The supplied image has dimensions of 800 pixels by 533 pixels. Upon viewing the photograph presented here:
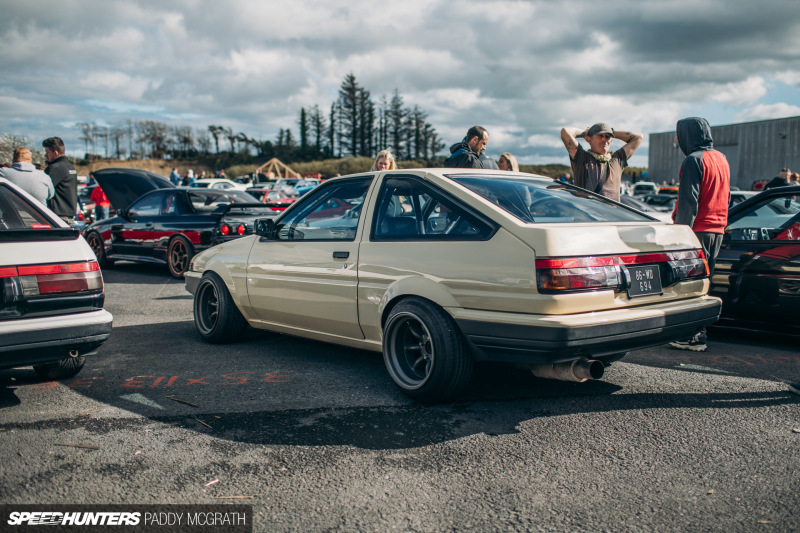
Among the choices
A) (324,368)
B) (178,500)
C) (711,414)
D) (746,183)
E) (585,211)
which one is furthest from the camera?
(746,183)

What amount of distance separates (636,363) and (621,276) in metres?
1.61

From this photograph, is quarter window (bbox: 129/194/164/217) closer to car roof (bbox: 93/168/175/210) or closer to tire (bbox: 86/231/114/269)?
tire (bbox: 86/231/114/269)

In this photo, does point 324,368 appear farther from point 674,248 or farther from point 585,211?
point 674,248

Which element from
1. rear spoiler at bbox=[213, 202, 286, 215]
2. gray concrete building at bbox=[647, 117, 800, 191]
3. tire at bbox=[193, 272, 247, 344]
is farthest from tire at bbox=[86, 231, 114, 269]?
gray concrete building at bbox=[647, 117, 800, 191]

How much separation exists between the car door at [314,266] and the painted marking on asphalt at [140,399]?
1.23 metres

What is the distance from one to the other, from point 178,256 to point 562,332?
8385mm

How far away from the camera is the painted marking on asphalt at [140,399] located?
3.74 metres

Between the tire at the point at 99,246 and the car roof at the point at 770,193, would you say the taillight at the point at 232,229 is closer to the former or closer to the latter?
the tire at the point at 99,246

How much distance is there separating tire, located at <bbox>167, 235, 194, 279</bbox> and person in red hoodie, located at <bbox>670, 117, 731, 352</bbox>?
24.8 ft

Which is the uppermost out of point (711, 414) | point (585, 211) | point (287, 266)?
point (585, 211)

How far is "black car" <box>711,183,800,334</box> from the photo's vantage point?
5.07m

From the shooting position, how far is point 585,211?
3891mm

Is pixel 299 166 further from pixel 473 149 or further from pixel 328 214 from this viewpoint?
pixel 328 214

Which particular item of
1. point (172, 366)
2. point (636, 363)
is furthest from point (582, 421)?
point (172, 366)
